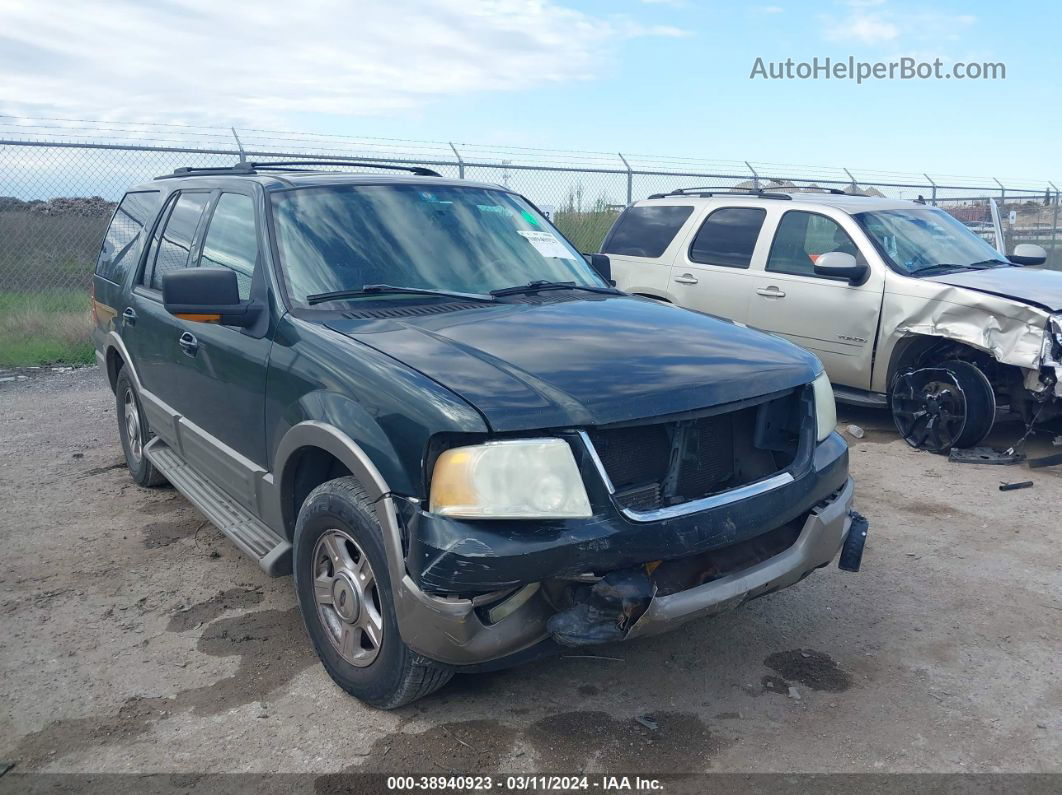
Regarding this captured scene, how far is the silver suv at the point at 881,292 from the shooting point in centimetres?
613

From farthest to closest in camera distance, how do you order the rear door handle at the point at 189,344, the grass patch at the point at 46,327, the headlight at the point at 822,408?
the grass patch at the point at 46,327 → the rear door handle at the point at 189,344 → the headlight at the point at 822,408

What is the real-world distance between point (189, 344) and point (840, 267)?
470 centimetres

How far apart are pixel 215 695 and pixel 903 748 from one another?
2415mm

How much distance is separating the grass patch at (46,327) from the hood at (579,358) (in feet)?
27.8

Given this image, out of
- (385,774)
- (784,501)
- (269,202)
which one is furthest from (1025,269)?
(385,774)

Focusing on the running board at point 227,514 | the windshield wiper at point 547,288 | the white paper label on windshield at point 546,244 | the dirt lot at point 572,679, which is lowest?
the dirt lot at point 572,679

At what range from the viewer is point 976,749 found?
2926 millimetres

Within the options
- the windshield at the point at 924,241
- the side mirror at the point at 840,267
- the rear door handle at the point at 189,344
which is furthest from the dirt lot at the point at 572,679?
the windshield at the point at 924,241

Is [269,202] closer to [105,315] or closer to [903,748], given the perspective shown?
[105,315]

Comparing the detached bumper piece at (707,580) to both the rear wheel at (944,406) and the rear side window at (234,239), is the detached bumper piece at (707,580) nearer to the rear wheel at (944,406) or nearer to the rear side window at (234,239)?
the rear side window at (234,239)

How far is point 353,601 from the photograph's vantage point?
307 cm

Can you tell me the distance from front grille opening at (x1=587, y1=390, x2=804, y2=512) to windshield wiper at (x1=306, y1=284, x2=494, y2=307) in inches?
45.2

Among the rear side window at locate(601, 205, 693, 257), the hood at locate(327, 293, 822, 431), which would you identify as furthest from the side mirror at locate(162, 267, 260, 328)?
the rear side window at locate(601, 205, 693, 257)

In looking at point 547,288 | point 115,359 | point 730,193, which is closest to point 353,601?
point 547,288
